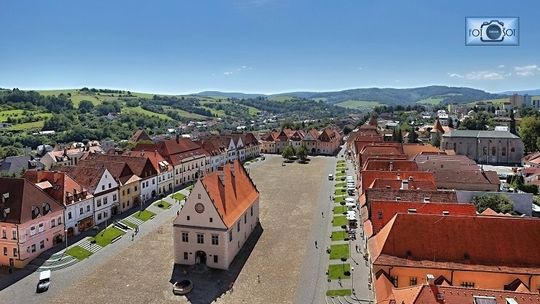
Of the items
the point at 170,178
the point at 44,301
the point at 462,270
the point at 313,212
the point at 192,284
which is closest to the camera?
the point at 462,270

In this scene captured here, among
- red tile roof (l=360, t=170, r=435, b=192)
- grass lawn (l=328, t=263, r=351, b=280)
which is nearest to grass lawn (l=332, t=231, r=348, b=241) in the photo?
red tile roof (l=360, t=170, r=435, b=192)

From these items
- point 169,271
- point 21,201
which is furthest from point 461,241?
point 21,201

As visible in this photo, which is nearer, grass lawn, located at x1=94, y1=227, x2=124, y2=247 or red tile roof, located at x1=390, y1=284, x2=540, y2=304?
red tile roof, located at x1=390, y1=284, x2=540, y2=304

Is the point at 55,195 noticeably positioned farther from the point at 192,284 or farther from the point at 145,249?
the point at 192,284

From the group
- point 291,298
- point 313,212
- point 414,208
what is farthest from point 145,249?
point 414,208

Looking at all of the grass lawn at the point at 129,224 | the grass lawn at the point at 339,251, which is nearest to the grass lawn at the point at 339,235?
the grass lawn at the point at 339,251

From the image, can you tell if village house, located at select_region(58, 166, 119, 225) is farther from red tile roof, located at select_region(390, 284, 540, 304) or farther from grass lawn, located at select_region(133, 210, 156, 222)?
red tile roof, located at select_region(390, 284, 540, 304)
